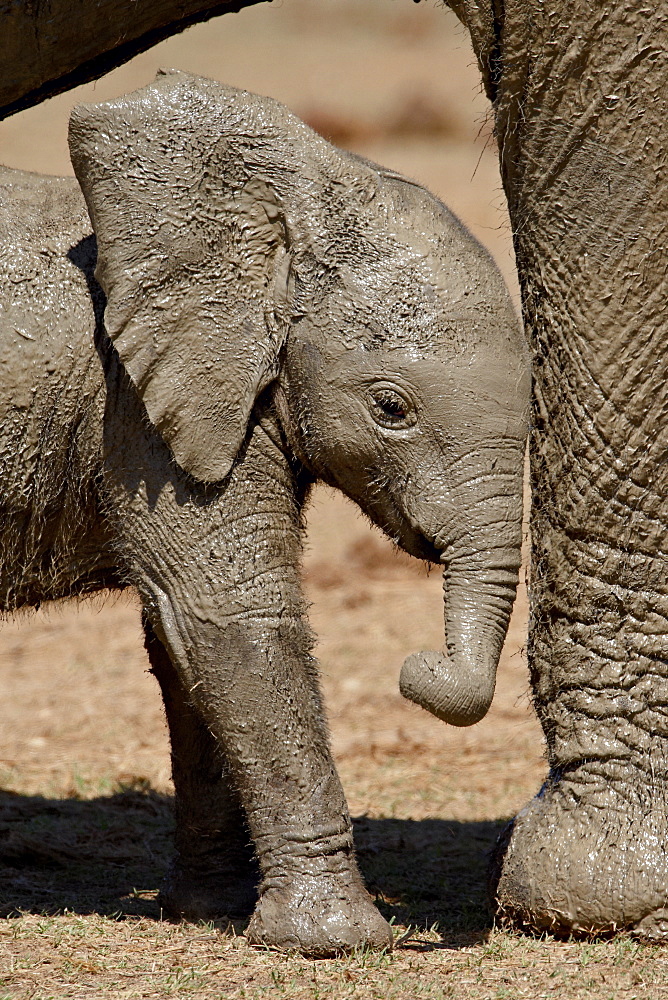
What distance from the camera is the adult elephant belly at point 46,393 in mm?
4578

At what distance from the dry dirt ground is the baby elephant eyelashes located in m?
0.89

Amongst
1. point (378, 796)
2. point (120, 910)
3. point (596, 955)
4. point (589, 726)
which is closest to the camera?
point (596, 955)

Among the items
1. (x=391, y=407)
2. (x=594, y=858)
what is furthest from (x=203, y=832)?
(x=391, y=407)

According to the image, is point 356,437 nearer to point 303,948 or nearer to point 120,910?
point 303,948

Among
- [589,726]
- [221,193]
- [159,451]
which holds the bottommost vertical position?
[589,726]

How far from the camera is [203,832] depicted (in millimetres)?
5098

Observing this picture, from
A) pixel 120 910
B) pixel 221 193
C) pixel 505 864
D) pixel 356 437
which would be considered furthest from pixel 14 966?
pixel 221 193

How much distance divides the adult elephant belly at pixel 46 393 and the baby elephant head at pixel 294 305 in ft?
0.97

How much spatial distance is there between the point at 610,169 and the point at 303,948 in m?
2.56

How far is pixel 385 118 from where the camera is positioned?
21359mm

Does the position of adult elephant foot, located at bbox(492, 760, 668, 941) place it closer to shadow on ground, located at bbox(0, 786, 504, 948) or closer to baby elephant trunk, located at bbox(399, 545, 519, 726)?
shadow on ground, located at bbox(0, 786, 504, 948)

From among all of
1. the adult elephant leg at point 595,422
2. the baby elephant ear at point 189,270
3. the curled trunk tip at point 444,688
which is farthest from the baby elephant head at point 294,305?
the curled trunk tip at point 444,688

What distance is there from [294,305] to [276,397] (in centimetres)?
30

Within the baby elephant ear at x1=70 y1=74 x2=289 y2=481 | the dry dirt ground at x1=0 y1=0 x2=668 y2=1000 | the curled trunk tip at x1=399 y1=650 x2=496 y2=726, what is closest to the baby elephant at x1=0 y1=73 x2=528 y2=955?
the baby elephant ear at x1=70 y1=74 x2=289 y2=481
